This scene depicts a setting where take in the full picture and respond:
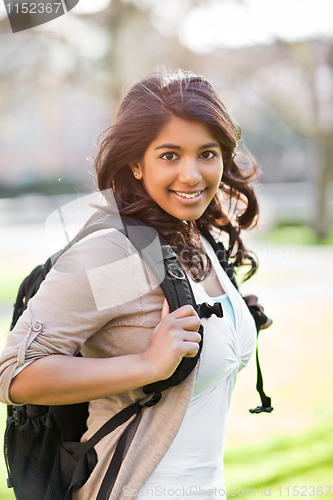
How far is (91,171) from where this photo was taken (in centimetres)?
214

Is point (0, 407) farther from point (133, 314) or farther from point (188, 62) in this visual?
point (188, 62)

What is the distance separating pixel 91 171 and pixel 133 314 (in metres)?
0.77

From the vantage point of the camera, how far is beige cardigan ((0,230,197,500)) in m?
1.42

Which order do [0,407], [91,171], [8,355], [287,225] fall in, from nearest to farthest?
[8,355] → [91,171] → [0,407] → [287,225]

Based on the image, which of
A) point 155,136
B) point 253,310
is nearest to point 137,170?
point 155,136

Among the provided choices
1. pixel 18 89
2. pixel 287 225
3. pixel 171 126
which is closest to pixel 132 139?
pixel 171 126

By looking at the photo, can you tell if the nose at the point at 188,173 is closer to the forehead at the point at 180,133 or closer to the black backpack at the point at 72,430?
the forehead at the point at 180,133

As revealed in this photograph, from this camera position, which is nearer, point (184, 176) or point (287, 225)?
point (184, 176)

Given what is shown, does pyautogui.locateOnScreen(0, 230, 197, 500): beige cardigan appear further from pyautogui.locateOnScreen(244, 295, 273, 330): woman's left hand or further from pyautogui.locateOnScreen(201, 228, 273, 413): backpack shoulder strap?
pyautogui.locateOnScreen(244, 295, 273, 330): woman's left hand

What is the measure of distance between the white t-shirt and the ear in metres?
0.36

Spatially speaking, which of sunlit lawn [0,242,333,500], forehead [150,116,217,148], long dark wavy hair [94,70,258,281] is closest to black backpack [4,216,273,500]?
long dark wavy hair [94,70,258,281]

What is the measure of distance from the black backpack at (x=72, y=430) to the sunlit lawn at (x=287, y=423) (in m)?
1.93

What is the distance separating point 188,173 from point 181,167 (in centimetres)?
3

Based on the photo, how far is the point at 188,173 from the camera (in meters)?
1.67
